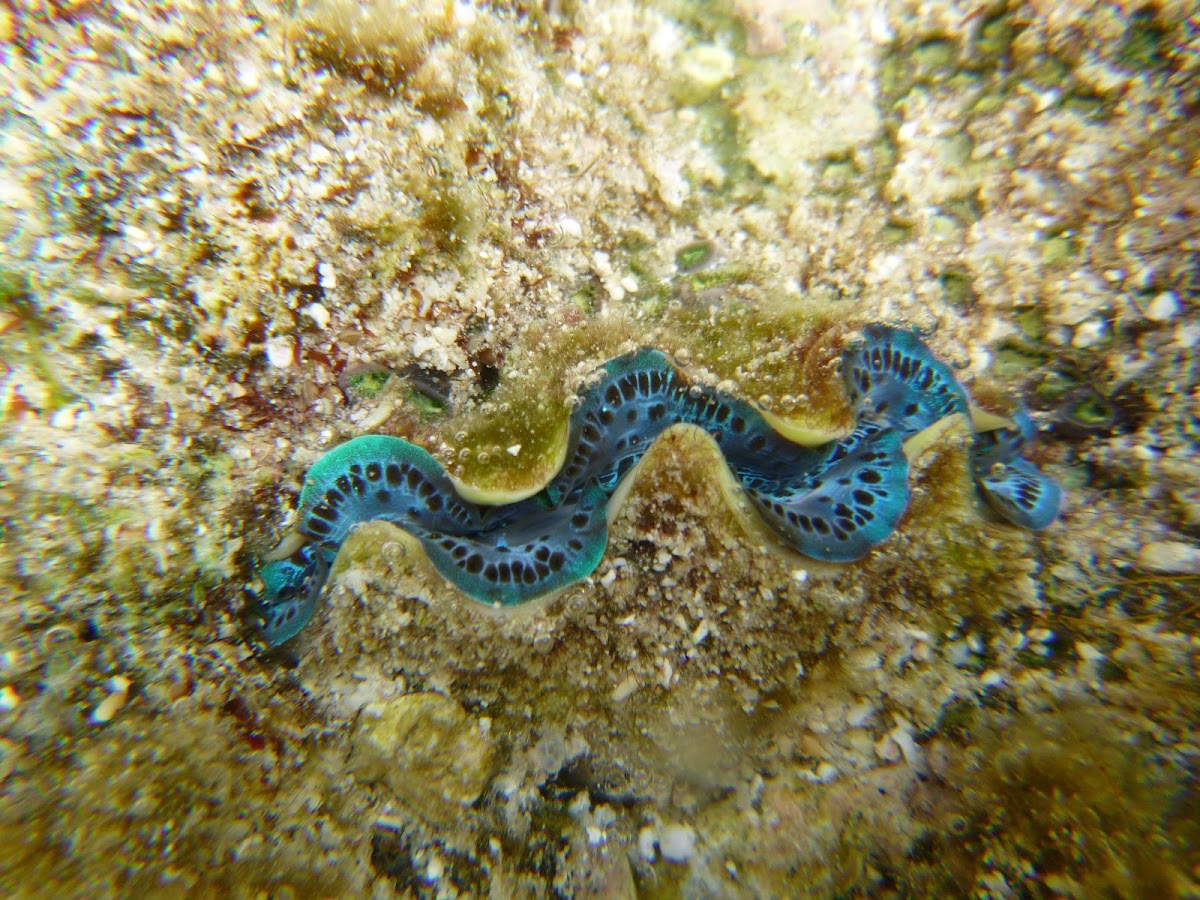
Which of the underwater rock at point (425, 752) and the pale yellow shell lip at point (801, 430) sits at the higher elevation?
the pale yellow shell lip at point (801, 430)

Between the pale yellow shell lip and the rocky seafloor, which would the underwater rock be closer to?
the rocky seafloor

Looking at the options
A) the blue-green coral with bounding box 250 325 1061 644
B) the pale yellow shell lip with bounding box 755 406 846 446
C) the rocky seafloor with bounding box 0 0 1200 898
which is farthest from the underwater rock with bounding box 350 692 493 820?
the pale yellow shell lip with bounding box 755 406 846 446

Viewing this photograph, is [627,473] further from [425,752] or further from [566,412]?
[425,752]

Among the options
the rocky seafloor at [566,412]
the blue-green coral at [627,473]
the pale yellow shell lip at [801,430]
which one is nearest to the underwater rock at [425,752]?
the rocky seafloor at [566,412]

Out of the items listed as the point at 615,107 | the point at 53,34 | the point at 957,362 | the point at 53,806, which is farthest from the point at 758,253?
the point at 53,806

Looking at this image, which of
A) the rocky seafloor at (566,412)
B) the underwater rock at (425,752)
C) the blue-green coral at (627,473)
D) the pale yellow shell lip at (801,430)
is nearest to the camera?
the rocky seafloor at (566,412)

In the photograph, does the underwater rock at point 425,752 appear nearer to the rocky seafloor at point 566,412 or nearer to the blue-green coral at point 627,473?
the rocky seafloor at point 566,412
